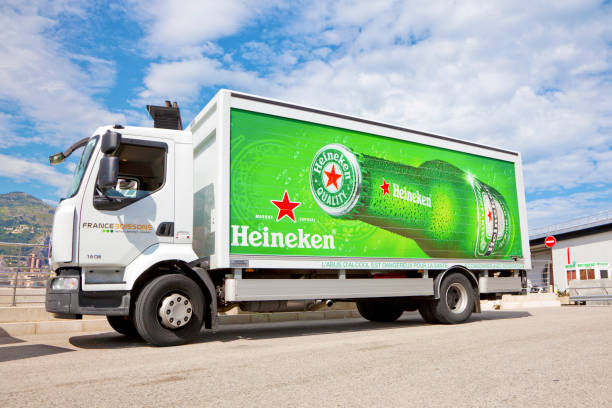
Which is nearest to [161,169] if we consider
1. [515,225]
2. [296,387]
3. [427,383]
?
[296,387]

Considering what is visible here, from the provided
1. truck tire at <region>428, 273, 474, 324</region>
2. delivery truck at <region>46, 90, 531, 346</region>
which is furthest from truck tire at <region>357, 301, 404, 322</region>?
truck tire at <region>428, 273, 474, 324</region>

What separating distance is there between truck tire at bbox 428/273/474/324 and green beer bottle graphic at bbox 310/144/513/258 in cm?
53

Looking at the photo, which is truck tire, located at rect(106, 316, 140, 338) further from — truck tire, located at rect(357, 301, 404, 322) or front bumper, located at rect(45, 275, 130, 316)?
truck tire, located at rect(357, 301, 404, 322)

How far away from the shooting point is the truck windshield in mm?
6766

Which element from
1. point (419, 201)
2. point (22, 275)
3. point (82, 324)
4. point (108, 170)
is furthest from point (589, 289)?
point (22, 275)

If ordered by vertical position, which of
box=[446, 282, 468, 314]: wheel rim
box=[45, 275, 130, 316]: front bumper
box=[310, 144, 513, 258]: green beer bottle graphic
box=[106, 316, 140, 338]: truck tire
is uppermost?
box=[310, 144, 513, 258]: green beer bottle graphic

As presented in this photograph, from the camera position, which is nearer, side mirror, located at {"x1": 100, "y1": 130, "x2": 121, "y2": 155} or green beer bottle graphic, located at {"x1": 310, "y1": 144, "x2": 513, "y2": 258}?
A: side mirror, located at {"x1": 100, "y1": 130, "x2": 121, "y2": 155}

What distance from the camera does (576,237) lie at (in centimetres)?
4112

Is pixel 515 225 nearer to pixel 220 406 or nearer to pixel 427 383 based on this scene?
pixel 427 383

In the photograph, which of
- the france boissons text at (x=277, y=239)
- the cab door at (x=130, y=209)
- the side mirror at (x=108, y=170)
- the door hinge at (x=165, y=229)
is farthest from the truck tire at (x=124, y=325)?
the side mirror at (x=108, y=170)

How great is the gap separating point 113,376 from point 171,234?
272 centimetres

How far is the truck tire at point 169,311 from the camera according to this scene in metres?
6.58

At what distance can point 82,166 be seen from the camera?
6902mm

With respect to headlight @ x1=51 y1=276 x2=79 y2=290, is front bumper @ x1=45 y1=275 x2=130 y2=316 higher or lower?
Answer: lower
